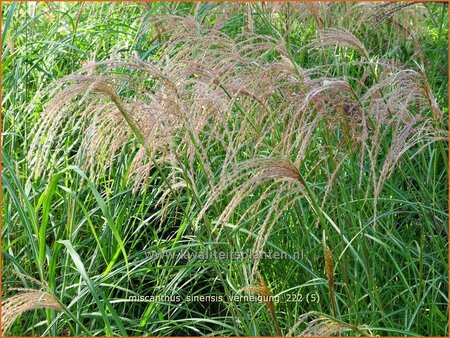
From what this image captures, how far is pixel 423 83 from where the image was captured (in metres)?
2.07

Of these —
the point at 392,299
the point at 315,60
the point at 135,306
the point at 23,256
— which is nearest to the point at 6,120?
the point at 23,256

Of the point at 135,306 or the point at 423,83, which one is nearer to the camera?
the point at 423,83

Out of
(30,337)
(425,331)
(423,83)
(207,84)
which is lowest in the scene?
(425,331)

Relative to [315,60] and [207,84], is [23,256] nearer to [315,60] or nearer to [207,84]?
[207,84]

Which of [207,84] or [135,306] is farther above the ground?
[207,84]

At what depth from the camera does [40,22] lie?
463cm

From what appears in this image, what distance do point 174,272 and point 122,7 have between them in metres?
2.27

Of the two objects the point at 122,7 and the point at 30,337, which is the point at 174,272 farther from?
the point at 122,7

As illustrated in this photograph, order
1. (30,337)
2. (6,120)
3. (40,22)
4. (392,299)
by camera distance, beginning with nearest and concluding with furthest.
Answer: (392,299) → (30,337) → (6,120) → (40,22)

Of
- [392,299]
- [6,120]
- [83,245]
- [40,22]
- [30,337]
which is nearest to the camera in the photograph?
[392,299]

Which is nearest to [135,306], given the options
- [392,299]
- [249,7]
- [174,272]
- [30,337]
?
[174,272]

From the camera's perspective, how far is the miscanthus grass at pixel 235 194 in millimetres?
2020

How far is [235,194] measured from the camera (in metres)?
2.50

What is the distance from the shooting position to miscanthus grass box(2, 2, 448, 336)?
2.02 metres
